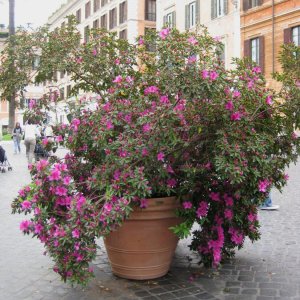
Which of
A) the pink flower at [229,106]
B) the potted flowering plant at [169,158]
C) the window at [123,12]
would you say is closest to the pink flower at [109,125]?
the potted flowering plant at [169,158]

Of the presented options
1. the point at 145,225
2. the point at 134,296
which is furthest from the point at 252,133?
the point at 134,296

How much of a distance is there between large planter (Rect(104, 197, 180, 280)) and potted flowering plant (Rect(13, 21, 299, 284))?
0.05ft

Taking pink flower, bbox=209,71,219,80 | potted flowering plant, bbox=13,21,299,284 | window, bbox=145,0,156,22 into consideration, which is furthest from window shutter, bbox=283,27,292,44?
pink flower, bbox=209,71,219,80

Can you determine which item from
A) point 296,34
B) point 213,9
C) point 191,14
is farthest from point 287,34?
point 191,14

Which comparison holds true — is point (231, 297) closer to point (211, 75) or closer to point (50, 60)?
point (211, 75)

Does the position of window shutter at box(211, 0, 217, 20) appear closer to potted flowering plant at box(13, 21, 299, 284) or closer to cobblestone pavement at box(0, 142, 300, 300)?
cobblestone pavement at box(0, 142, 300, 300)

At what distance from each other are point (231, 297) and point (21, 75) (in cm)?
303

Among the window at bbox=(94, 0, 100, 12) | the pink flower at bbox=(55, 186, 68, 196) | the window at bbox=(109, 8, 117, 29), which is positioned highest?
the window at bbox=(94, 0, 100, 12)

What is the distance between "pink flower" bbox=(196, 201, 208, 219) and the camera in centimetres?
456

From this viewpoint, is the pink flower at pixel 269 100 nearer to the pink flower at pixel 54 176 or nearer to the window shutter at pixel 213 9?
the pink flower at pixel 54 176

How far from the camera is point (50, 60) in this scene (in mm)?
5105

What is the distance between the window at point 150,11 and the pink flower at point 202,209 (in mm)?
41117

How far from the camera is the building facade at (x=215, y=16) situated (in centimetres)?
2848

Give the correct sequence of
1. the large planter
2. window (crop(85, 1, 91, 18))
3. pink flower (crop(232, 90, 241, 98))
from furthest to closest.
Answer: window (crop(85, 1, 91, 18)) → the large planter → pink flower (crop(232, 90, 241, 98))
